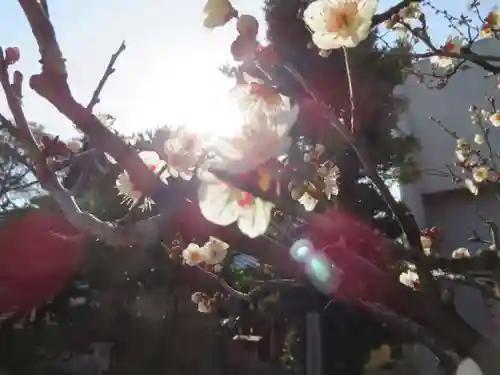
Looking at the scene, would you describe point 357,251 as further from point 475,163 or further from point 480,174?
point 475,163

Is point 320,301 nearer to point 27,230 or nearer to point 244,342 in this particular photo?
point 244,342

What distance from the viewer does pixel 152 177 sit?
0.58 m

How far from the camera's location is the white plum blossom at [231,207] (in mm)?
628

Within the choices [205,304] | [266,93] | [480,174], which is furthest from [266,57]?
[480,174]

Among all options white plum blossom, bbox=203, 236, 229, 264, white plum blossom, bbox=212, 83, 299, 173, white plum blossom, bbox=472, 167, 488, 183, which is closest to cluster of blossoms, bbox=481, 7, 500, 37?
white plum blossom, bbox=472, 167, 488, 183

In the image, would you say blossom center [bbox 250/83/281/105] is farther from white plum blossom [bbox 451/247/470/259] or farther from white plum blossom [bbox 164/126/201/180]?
white plum blossom [bbox 451/247/470/259]

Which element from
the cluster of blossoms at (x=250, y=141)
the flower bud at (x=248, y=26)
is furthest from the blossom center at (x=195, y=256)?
the flower bud at (x=248, y=26)

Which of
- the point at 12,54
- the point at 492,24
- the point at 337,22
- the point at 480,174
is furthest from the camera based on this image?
the point at 480,174

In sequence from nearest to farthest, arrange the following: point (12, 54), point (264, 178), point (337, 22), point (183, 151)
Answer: point (264, 178), point (337, 22), point (183, 151), point (12, 54)

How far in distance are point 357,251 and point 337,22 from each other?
0.43 metres

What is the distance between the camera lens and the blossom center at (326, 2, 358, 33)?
0.96 m

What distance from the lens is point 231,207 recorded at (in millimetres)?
667

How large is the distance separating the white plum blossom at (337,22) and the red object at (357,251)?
374 millimetres

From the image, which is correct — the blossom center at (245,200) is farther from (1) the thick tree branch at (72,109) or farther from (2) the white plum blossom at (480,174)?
(2) the white plum blossom at (480,174)
